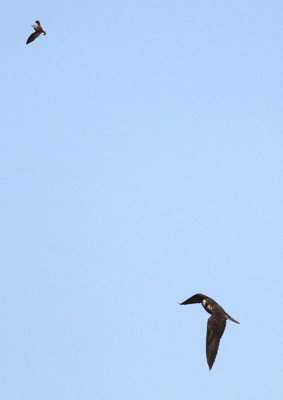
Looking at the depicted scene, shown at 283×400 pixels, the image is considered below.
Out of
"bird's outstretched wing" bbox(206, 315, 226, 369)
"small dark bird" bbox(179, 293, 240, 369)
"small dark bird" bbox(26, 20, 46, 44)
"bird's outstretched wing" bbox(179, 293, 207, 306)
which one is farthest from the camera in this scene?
"small dark bird" bbox(26, 20, 46, 44)

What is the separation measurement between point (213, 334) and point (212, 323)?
2.71ft

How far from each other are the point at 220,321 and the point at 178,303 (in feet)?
14.6

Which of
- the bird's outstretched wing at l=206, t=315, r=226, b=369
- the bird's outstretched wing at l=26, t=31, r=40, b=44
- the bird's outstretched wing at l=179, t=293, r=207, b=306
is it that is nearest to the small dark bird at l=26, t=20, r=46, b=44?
the bird's outstretched wing at l=26, t=31, r=40, b=44

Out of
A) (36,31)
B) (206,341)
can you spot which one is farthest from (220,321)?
(36,31)

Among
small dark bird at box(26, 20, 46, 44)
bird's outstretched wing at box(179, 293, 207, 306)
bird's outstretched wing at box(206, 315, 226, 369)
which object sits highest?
small dark bird at box(26, 20, 46, 44)

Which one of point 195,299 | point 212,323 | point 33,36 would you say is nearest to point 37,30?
point 33,36

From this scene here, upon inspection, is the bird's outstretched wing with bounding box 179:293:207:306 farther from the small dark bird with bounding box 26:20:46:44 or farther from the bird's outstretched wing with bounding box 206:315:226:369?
the small dark bird with bounding box 26:20:46:44

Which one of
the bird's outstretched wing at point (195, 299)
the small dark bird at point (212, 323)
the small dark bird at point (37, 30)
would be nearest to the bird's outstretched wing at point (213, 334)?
the small dark bird at point (212, 323)

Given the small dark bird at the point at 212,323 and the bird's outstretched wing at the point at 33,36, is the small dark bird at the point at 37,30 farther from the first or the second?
the small dark bird at the point at 212,323

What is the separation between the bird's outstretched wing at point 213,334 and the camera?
134ft

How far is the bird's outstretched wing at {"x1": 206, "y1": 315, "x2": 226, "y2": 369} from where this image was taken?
134 ft

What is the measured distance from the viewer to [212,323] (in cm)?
4303

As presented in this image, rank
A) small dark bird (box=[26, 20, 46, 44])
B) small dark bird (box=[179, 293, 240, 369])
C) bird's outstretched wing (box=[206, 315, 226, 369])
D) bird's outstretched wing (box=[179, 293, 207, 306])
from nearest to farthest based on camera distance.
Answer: bird's outstretched wing (box=[206, 315, 226, 369])
small dark bird (box=[179, 293, 240, 369])
bird's outstretched wing (box=[179, 293, 207, 306])
small dark bird (box=[26, 20, 46, 44])

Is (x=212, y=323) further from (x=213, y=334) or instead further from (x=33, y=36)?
(x=33, y=36)
